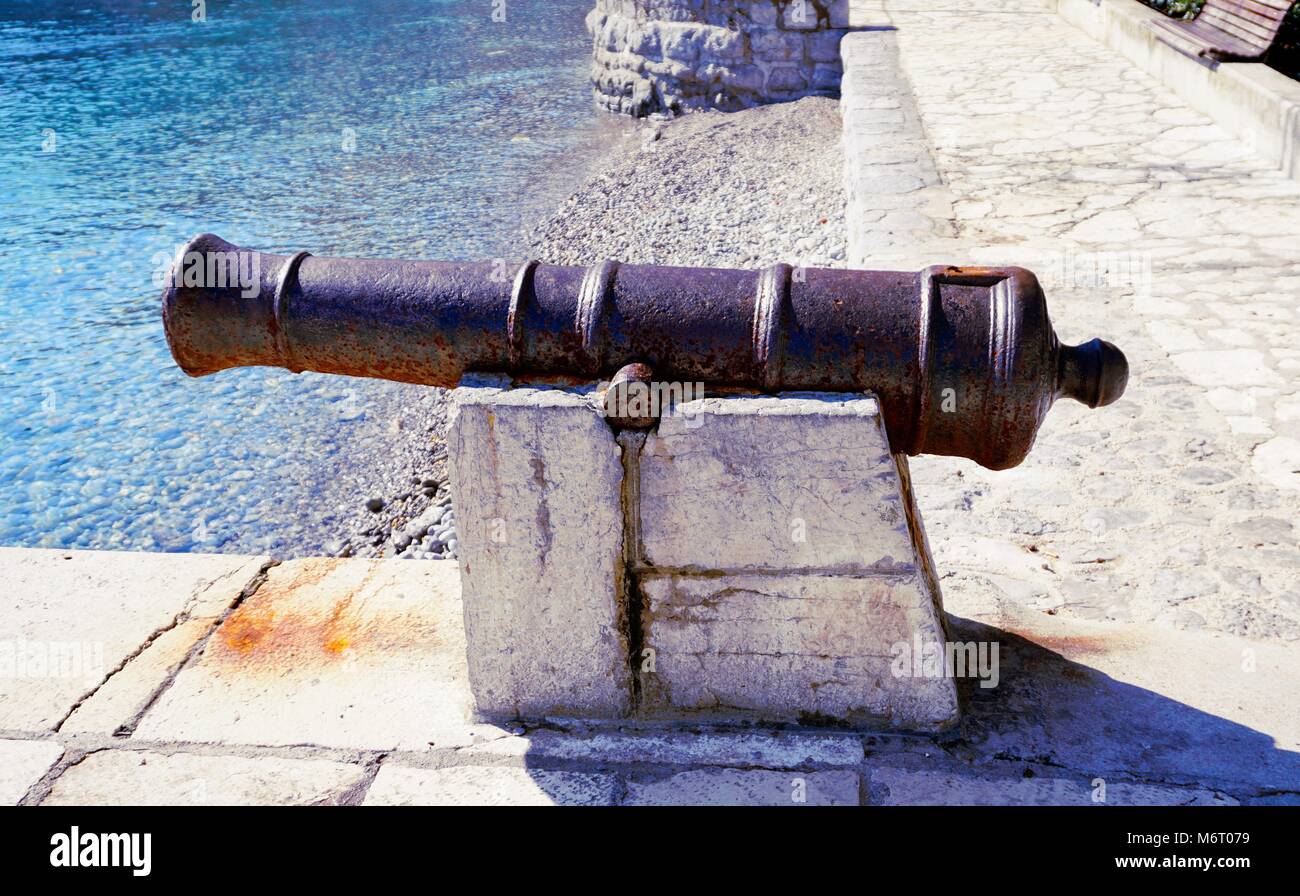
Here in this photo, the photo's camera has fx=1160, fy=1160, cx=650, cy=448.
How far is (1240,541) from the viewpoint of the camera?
3.66m

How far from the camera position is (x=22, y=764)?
2.47m

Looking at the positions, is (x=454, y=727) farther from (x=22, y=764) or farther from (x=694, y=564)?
(x=22, y=764)

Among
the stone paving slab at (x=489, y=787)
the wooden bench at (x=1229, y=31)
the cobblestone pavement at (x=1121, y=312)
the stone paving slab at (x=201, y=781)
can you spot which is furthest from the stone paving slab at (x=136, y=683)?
the wooden bench at (x=1229, y=31)

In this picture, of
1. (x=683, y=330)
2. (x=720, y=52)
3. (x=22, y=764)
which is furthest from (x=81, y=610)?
(x=720, y=52)

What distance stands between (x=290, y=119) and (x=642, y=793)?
15245mm

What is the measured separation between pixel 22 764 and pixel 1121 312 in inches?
185

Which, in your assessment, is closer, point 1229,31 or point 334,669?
point 334,669

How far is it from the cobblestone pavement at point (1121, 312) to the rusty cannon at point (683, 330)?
3.44ft

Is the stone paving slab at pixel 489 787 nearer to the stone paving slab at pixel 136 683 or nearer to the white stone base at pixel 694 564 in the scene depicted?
the white stone base at pixel 694 564

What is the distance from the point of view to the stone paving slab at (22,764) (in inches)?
94.3

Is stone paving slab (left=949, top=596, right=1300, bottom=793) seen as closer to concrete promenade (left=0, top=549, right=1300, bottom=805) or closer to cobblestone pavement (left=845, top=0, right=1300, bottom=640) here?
concrete promenade (left=0, top=549, right=1300, bottom=805)

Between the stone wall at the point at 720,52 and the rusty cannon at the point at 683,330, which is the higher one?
the stone wall at the point at 720,52

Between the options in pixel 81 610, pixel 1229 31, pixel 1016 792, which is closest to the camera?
pixel 1016 792

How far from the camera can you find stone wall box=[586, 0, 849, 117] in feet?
41.5
